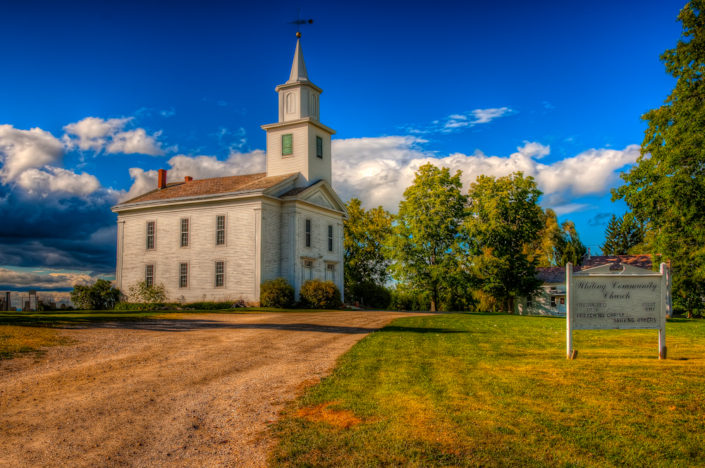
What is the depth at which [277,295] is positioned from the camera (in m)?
30.7

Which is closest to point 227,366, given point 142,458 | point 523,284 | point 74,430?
point 74,430

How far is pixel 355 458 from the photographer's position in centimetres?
550

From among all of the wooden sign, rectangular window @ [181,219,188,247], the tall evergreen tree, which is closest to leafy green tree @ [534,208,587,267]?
the tall evergreen tree

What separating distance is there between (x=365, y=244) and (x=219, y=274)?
802 inches

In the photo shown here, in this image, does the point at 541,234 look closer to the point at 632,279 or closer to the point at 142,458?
the point at 632,279

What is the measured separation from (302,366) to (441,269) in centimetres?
2963

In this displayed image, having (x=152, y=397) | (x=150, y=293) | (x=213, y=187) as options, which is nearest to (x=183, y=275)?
(x=150, y=293)

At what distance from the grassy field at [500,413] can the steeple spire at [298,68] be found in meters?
30.2

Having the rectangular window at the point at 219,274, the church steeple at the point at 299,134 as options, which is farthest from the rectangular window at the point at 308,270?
the church steeple at the point at 299,134

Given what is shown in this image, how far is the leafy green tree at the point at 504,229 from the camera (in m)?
40.7

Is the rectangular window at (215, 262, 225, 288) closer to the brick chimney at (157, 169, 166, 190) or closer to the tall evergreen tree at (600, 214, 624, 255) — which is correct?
the brick chimney at (157, 169, 166, 190)

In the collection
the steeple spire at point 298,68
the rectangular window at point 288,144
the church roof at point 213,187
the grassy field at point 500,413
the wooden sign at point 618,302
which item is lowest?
the grassy field at point 500,413

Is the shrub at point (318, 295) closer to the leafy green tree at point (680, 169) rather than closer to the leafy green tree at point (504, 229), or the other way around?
the leafy green tree at point (504, 229)

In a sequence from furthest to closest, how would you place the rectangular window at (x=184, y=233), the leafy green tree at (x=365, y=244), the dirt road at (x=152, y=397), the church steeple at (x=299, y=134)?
the leafy green tree at (x=365, y=244), the church steeple at (x=299, y=134), the rectangular window at (x=184, y=233), the dirt road at (x=152, y=397)
